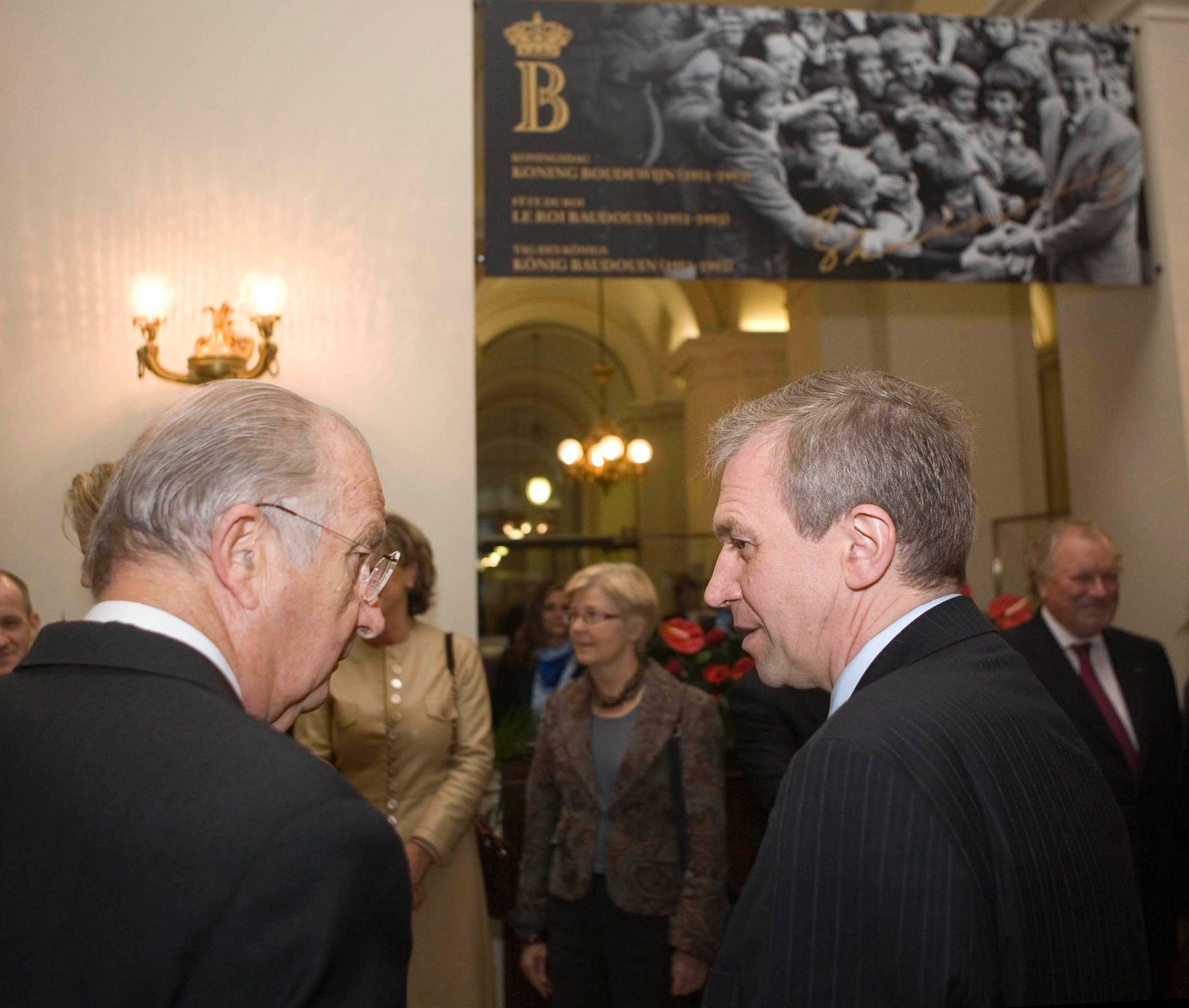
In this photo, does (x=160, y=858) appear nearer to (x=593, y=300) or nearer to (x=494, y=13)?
(x=494, y=13)

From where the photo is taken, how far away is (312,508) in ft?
4.40

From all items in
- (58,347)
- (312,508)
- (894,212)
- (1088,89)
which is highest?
(1088,89)

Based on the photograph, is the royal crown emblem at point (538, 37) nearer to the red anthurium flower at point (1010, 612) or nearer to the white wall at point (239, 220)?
the white wall at point (239, 220)

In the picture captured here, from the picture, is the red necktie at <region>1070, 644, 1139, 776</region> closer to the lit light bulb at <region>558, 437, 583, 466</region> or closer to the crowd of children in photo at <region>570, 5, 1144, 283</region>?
the crowd of children in photo at <region>570, 5, 1144, 283</region>

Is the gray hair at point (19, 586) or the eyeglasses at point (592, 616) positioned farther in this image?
the eyeglasses at point (592, 616)

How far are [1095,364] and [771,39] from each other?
2.46 metres

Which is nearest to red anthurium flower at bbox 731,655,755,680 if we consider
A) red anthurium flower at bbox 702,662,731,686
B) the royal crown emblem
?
red anthurium flower at bbox 702,662,731,686

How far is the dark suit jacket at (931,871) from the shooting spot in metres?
1.13

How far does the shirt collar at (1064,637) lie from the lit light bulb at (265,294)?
3.21 meters

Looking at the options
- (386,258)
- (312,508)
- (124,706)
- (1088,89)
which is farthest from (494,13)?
(124,706)

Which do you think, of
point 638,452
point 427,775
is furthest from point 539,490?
point 427,775

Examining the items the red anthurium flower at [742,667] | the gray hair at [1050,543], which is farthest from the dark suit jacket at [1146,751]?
the red anthurium flower at [742,667]

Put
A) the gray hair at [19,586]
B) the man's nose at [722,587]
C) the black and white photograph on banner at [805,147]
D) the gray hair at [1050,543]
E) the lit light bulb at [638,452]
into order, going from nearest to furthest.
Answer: the man's nose at [722,587], the gray hair at [19,586], the gray hair at [1050,543], the black and white photograph on banner at [805,147], the lit light bulb at [638,452]
